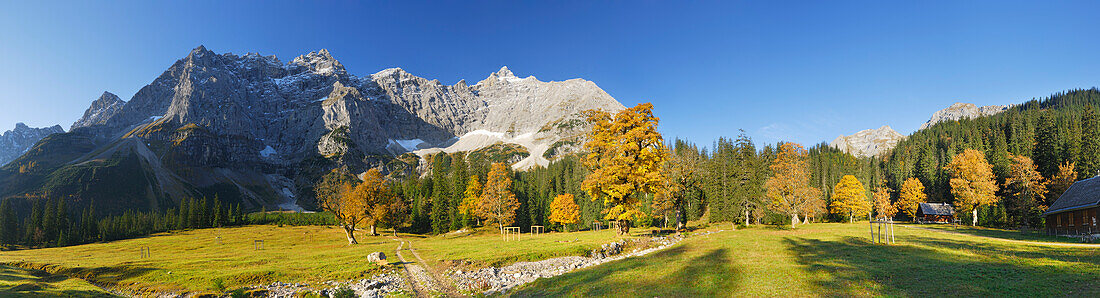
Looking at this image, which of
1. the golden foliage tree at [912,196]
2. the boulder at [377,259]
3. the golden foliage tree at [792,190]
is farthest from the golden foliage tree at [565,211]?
the golden foliage tree at [912,196]

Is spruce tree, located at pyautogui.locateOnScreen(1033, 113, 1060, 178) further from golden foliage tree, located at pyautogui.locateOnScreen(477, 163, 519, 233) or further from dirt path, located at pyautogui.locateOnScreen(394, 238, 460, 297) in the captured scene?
dirt path, located at pyautogui.locateOnScreen(394, 238, 460, 297)

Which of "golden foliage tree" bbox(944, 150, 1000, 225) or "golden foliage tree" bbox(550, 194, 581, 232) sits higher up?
→ "golden foliage tree" bbox(944, 150, 1000, 225)

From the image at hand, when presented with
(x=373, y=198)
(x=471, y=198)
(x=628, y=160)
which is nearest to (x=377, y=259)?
(x=628, y=160)

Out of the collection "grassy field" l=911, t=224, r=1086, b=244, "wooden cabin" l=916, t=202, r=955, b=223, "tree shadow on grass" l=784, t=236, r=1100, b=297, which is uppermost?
"tree shadow on grass" l=784, t=236, r=1100, b=297

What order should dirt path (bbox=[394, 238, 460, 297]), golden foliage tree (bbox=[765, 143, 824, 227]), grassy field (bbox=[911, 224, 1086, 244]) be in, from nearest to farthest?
dirt path (bbox=[394, 238, 460, 297]) < grassy field (bbox=[911, 224, 1086, 244]) < golden foliage tree (bbox=[765, 143, 824, 227])

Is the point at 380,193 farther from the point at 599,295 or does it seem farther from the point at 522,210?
the point at 599,295

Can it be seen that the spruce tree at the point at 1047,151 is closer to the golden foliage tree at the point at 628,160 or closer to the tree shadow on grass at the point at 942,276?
the tree shadow on grass at the point at 942,276

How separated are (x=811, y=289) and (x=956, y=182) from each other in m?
75.0

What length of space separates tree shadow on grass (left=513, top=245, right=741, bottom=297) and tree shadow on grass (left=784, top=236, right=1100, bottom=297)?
342cm

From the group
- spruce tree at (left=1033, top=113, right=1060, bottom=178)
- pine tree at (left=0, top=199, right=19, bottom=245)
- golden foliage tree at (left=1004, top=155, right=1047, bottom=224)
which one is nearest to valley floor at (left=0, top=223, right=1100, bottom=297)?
golden foliage tree at (left=1004, top=155, right=1047, bottom=224)

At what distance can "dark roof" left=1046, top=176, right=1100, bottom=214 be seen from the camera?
36.6 metres

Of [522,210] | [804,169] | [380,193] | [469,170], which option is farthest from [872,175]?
[380,193]

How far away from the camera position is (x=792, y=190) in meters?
66.1

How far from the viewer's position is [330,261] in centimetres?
3297
